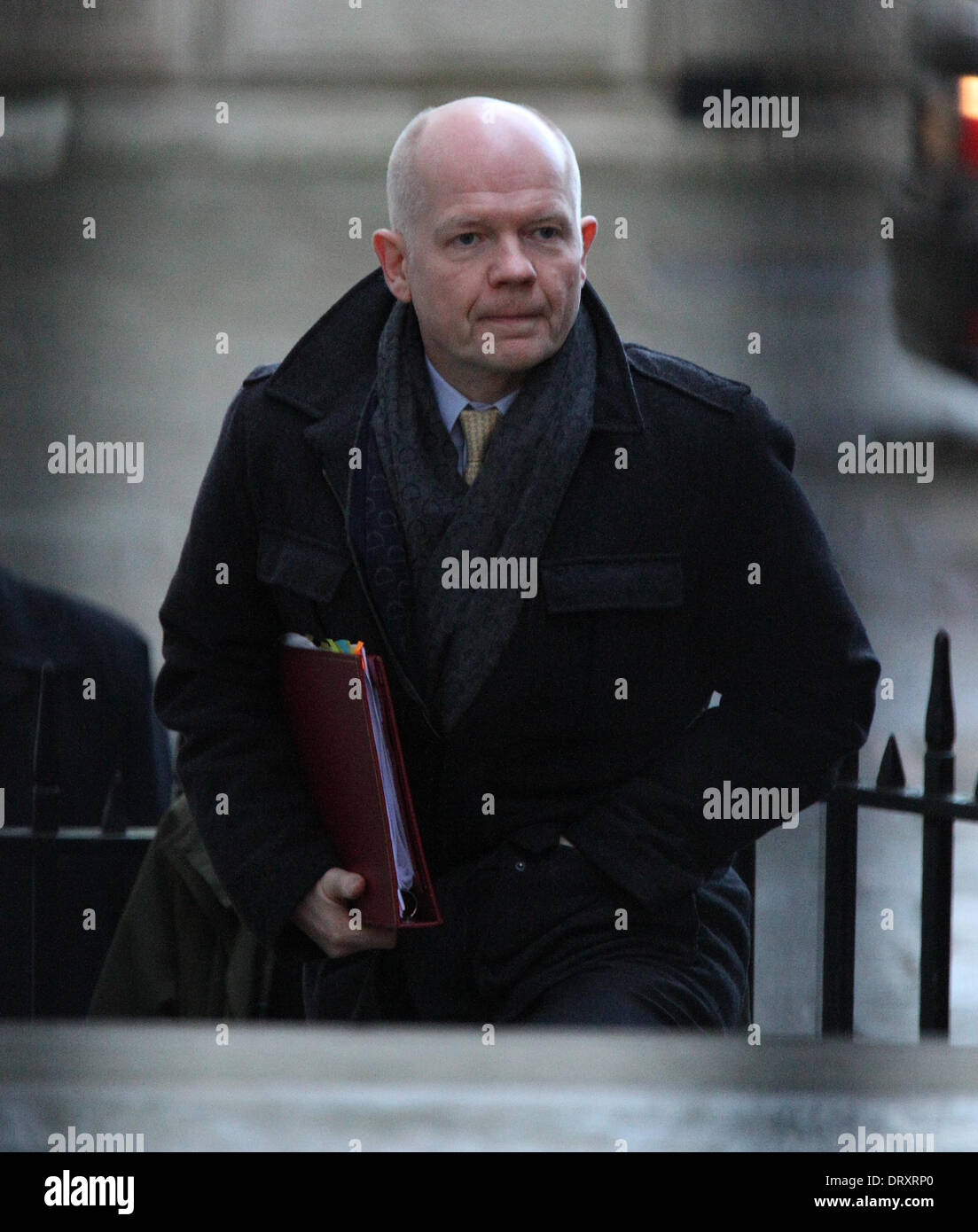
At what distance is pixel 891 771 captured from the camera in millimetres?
2486

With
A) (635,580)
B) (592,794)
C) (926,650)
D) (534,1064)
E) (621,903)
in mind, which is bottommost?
(534,1064)

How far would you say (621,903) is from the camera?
6.06ft

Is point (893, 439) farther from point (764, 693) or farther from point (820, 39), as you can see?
point (764, 693)

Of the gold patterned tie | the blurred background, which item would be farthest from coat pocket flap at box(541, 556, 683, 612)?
the blurred background

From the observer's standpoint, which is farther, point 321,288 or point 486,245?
point 321,288

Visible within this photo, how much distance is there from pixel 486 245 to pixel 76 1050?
1188 millimetres

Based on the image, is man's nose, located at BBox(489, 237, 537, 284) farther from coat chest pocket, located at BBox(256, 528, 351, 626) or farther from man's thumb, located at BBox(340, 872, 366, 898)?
man's thumb, located at BBox(340, 872, 366, 898)

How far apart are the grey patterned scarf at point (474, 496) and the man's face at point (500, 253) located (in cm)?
6

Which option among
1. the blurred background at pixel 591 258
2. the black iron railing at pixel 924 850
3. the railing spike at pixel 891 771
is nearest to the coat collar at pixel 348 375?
the black iron railing at pixel 924 850

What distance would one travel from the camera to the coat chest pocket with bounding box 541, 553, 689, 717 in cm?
182

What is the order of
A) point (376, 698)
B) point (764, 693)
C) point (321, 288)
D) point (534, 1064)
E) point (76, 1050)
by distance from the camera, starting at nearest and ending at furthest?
point (376, 698) < point (764, 693) < point (534, 1064) < point (76, 1050) < point (321, 288)

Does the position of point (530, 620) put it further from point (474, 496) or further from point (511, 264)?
point (511, 264)

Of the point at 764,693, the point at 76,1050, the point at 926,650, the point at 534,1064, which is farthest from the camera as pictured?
the point at 926,650

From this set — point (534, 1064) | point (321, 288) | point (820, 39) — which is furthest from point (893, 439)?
point (534, 1064)
